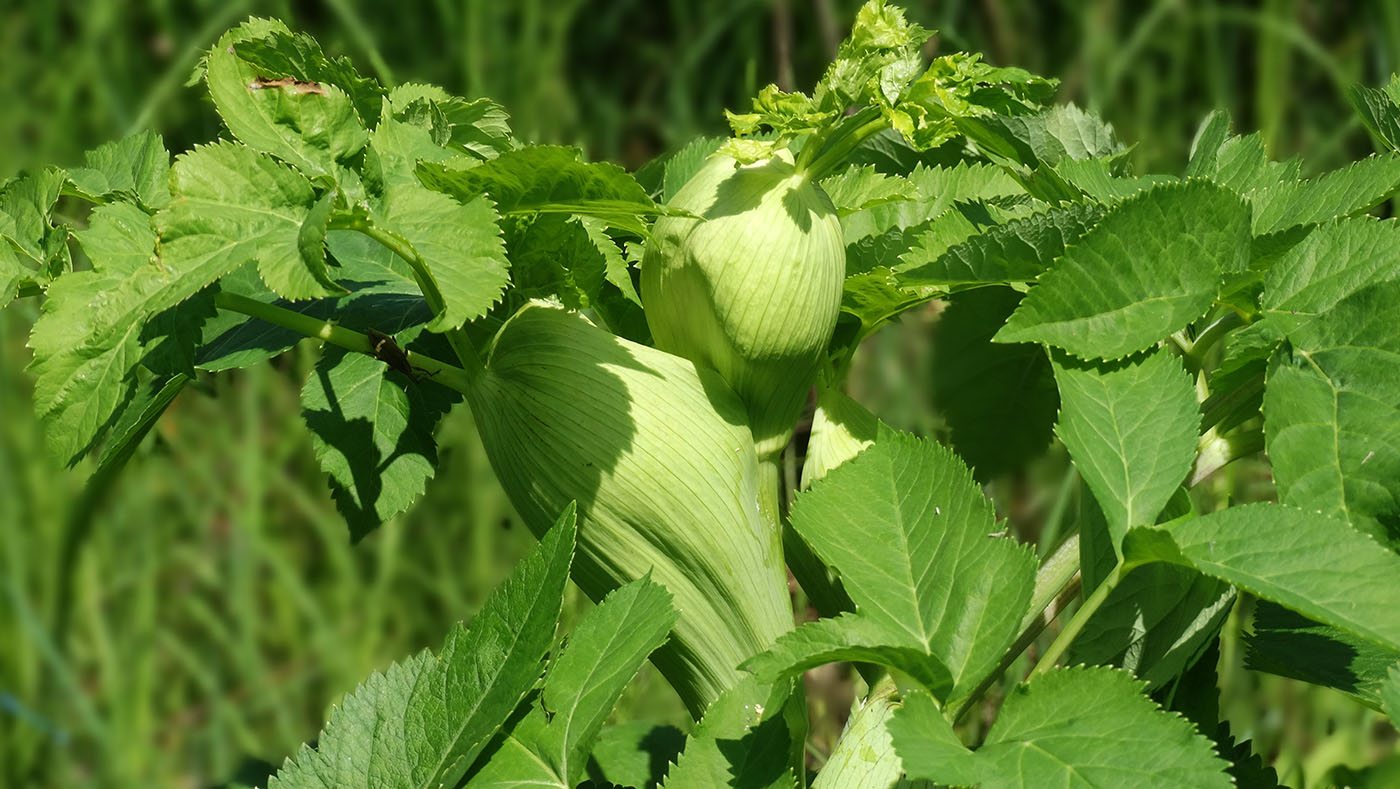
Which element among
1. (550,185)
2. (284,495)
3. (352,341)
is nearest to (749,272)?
(550,185)

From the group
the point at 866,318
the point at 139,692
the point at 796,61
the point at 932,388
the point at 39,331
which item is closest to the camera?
the point at 39,331

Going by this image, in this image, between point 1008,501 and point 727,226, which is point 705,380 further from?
point 1008,501

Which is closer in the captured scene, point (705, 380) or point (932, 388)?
point (705, 380)

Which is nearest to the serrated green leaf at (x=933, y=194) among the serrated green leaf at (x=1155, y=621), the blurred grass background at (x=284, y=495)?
the serrated green leaf at (x=1155, y=621)

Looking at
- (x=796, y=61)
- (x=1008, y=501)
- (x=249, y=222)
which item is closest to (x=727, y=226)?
(x=249, y=222)

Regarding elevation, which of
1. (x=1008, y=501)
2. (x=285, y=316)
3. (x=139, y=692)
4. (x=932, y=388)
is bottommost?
(x=1008, y=501)

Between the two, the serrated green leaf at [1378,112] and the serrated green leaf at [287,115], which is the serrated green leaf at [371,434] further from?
the serrated green leaf at [1378,112]

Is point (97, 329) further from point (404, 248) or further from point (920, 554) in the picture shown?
point (920, 554)
